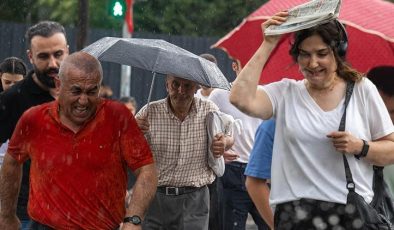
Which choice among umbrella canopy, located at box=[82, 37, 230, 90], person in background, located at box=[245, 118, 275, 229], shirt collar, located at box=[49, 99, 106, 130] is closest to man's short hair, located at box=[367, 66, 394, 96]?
person in background, located at box=[245, 118, 275, 229]

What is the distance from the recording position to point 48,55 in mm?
7480

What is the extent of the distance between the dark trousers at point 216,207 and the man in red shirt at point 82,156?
151 inches

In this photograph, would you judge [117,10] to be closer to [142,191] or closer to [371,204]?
[142,191]

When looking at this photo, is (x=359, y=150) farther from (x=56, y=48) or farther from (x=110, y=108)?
(x=56, y=48)

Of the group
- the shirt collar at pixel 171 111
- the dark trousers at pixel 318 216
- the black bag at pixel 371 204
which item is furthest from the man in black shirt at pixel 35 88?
the black bag at pixel 371 204

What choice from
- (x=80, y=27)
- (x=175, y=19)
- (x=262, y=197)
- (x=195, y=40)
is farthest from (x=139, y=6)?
(x=262, y=197)

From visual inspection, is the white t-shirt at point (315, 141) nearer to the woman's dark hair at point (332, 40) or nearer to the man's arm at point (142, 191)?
the woman's dark hair at point (332, 40)

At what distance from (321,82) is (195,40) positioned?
16645mm

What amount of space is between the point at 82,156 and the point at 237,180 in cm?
462

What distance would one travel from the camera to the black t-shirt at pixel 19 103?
739 cm

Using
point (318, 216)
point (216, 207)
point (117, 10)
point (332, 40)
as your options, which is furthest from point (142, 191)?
point (117, 10)

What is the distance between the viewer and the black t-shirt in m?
7.39

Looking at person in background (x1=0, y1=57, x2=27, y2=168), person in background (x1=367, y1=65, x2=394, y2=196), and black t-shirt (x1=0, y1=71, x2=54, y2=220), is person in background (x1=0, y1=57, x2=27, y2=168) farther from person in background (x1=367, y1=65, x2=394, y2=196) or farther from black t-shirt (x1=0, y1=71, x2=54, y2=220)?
person in background (x1=367, y1=65, x2=394, y2=196)

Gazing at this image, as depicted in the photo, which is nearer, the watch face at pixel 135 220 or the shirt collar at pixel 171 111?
the watch face at pixel 135 220
